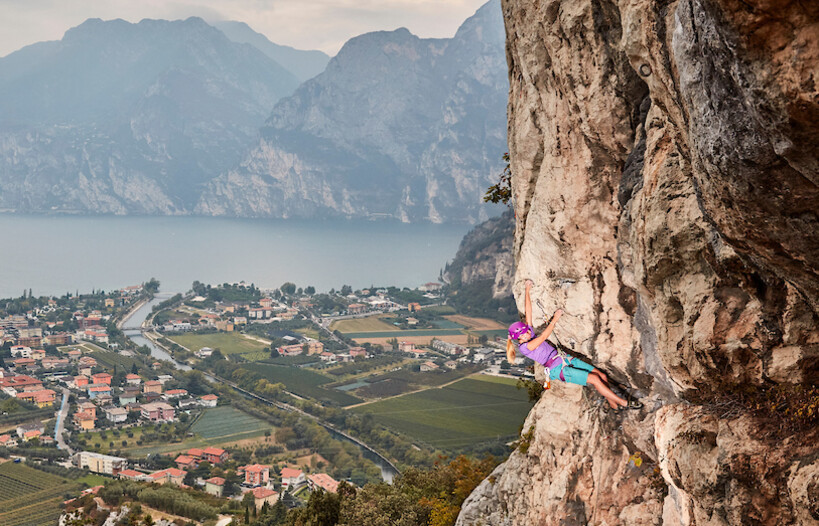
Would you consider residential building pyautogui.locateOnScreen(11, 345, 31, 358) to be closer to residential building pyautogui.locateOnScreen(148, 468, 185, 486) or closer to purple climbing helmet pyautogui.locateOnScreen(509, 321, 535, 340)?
residential building pyautogui.locateOnScreen(148, 468, 185, 486)

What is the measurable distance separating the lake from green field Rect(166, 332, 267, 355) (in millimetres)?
23557

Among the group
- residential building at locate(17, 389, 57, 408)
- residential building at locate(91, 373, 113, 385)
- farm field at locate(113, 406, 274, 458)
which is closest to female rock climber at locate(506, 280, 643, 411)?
farm field at locate(113, 406, 274, 458)

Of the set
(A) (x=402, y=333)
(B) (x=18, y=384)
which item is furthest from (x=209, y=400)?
(A) (x=402, y=333)

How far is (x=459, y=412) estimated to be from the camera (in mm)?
44719

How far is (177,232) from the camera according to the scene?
15712 cm

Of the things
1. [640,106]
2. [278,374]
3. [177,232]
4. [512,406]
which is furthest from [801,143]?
[177,232]

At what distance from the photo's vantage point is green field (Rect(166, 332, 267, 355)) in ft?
214

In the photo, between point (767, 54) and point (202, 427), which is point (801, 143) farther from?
point (202, 427)

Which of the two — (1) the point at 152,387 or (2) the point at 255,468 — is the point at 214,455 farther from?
(1) the point at 152,387

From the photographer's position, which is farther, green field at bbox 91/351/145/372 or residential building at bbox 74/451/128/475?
green field at bbox 91/351/145/372

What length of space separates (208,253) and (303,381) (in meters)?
76.5

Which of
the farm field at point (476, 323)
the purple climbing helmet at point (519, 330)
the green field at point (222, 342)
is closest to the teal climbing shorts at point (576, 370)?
the purple climbing helmet at point (519, 330)

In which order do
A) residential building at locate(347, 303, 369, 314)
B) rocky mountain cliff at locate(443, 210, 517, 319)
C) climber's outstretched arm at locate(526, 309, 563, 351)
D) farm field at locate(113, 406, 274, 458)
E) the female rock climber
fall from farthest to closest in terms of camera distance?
residential building at locate(347, 303, 369, 314), rocky mountain cliff at locate(443, 210, 517, 319), farm field at locate(113, 406, 274, 458), the female rock climber, climber's outstretched arm at locate(526, 309, 563, 351)

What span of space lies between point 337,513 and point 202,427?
1248 inches
